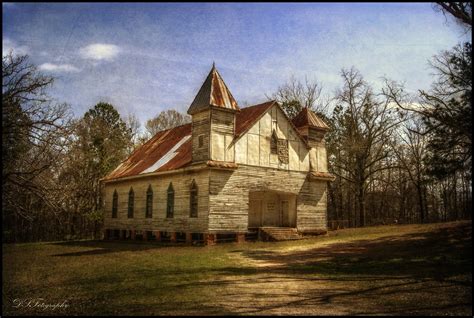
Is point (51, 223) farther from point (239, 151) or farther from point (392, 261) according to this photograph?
point (392, 261)

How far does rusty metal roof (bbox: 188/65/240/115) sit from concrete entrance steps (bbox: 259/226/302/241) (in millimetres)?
7966

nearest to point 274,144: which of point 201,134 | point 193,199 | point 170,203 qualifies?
point 201,134

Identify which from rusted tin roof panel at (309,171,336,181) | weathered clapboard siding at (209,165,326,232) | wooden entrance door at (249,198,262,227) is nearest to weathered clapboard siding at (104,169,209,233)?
weathered clapboard siding at (209,165,326,232)

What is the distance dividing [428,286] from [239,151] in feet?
53.9

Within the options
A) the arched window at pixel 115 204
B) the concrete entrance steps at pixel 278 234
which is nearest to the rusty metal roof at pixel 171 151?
the arched window at pixel 115 204

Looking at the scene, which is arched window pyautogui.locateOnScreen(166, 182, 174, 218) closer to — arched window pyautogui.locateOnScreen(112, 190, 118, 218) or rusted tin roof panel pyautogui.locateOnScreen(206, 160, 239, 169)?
rusted tin roof panel pyautogui.locateOnScreen(206, 160, 239, 169)

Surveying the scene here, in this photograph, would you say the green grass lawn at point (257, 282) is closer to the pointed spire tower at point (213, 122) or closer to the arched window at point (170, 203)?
the pointed spire tower at point (213, 122)

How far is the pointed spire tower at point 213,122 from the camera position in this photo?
83.2ft

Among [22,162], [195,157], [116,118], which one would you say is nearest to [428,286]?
[22,162]

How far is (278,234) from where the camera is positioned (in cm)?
2708

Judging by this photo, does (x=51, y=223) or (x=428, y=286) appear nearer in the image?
(x=428, y=286)

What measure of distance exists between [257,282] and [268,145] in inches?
645

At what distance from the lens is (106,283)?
40.2 feet

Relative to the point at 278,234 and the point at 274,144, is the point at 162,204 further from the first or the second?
the point at 274,144
